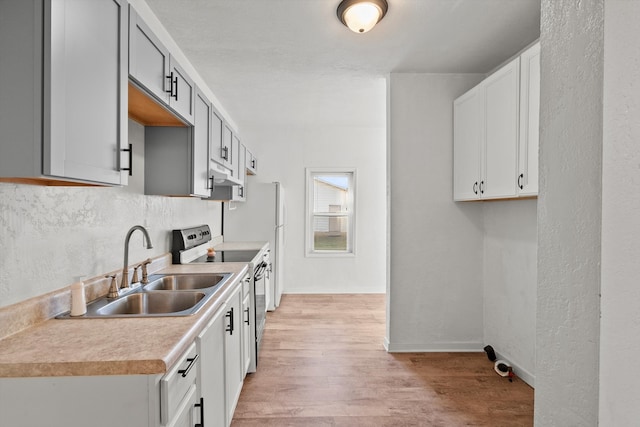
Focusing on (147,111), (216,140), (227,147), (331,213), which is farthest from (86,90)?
(331,213)

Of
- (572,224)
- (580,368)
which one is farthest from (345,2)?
(580,368)

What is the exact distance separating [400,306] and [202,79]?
9.39ft

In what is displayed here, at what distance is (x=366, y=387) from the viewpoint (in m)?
2.62

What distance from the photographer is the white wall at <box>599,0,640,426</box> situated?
473mm

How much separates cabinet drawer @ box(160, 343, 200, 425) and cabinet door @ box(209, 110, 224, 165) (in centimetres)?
160

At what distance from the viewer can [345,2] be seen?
2.12 metres

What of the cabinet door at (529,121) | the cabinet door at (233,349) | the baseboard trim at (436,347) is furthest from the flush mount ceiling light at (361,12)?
the baseboard trim at (436,347)

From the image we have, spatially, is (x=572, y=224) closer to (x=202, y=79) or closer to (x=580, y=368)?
(x=580, y=368)

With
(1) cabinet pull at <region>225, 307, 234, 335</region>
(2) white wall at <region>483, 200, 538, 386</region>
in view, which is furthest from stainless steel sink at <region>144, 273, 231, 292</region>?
(2) white wall at <region>483, 200, 538, 386</region>

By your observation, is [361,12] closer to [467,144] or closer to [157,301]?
[467,144]

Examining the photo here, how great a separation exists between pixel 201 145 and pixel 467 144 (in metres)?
2.16

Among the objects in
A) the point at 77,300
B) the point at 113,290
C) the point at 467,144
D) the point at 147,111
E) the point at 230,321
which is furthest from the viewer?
the point at 467,144

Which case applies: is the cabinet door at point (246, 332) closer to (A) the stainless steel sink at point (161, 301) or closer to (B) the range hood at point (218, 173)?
(A) the stainless steel sink at point (161, 301)

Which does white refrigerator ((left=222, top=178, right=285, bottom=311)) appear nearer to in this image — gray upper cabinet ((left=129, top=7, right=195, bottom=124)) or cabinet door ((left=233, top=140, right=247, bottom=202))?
cabinet door ((left=233, top=140, right=247, bottom=202))
